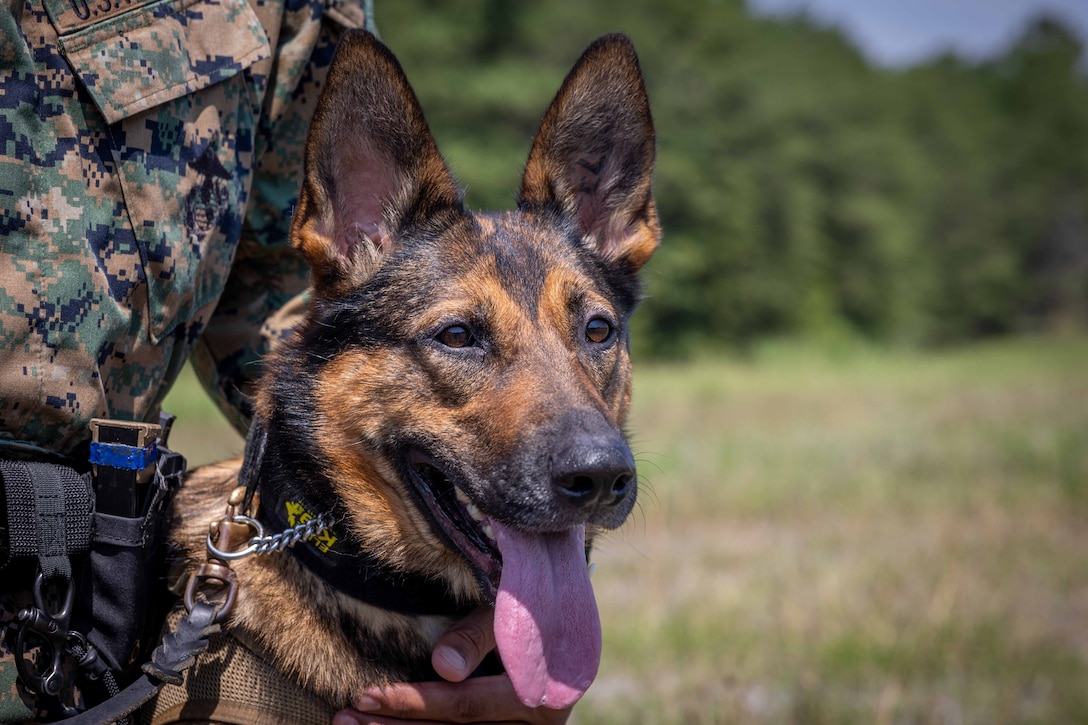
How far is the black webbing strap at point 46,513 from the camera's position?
6.63ft

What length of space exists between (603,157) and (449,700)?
174 centimetres

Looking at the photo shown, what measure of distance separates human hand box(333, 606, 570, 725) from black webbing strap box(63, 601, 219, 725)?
0.40 meters

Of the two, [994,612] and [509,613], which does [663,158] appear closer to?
[994,612]

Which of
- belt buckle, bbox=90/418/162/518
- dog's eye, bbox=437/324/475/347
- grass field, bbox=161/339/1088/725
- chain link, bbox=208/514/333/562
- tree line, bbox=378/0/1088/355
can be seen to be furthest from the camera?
tree line, bbox=378/0/1088/355

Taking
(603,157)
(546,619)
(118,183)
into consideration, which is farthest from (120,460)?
(603,157)

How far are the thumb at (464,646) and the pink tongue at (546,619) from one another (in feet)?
0.43

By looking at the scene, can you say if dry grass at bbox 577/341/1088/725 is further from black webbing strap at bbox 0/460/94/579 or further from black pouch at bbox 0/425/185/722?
black webbing strap at bbox 0/460/94/579

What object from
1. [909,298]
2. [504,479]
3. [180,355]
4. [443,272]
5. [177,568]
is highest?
[443,272]

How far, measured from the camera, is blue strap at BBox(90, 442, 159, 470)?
2.15 meters

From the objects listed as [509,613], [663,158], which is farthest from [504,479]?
[663,158]

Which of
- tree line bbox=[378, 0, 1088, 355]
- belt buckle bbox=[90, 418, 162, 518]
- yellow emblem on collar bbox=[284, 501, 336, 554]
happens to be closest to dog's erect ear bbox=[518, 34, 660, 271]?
yellow emblem on collar bbox=[284, 501, 336, 554]

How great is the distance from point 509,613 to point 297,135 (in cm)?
167

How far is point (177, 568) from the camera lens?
8.14ft

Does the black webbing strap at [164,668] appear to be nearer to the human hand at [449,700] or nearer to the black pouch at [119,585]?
the black pouch at [119,585]
